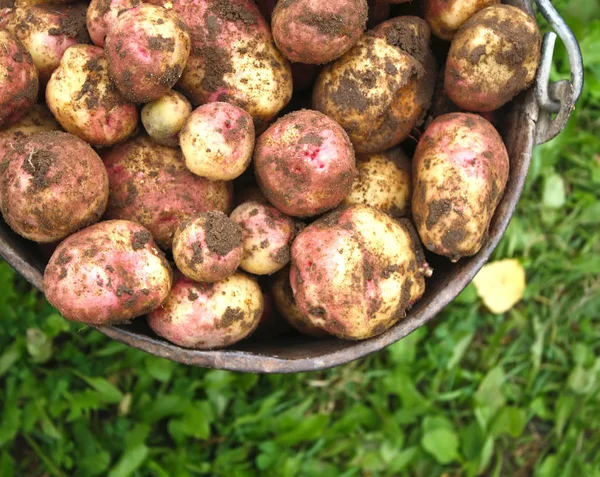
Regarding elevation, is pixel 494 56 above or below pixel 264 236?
above

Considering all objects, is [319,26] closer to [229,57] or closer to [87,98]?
[229,57]

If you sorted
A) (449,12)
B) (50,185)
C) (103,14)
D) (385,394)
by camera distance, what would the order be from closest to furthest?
1. (50,185)
2. (103,14)
3. (449,12)
4. (385,394)

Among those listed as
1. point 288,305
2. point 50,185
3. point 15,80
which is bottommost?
point 288,305

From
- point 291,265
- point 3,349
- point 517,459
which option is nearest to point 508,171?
point 291,265

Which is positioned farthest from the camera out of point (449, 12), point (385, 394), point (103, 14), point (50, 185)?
point (385, 394)

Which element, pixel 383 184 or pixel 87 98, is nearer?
pixel 87 98

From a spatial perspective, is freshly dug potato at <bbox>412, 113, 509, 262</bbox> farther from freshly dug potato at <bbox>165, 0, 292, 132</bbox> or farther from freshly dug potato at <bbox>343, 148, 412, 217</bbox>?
freshly dug potato at <bbox>165, 0, 292, 132</bbox>

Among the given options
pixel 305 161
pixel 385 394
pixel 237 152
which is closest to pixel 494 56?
pixel 305 161

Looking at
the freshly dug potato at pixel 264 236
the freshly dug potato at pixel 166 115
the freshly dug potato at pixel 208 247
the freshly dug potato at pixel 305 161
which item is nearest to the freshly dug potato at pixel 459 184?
the freshly dug potato at pixel 305 161
